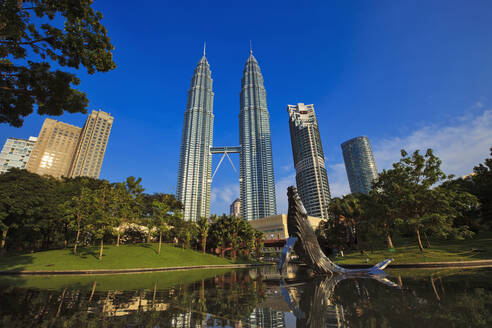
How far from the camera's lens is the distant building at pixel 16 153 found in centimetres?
12500

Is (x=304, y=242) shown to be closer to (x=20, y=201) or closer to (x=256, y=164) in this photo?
(x=20, y=201)

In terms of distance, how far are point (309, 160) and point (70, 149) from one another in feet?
543

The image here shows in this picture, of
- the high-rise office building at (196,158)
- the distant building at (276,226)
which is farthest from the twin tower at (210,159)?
the distant building at (276,226)

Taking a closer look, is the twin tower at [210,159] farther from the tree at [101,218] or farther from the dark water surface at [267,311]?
the dark water surface at [267,311]

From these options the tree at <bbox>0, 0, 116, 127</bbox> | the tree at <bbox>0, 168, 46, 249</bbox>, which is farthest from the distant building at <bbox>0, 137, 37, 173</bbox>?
the tree at <bbox>0, 0, 116, 127</bbox>

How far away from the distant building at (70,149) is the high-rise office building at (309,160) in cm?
14347

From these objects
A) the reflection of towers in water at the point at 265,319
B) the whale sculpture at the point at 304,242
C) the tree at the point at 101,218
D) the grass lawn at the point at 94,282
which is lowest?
the grass lawn at the point at 94,282

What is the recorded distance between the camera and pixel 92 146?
458 ft

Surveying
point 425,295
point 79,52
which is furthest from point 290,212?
point 79,52

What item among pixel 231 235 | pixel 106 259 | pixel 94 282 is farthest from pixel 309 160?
pixel 94 282

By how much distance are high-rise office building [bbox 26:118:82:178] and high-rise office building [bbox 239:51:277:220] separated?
118375 millimetres

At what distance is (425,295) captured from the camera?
8195 millimetres

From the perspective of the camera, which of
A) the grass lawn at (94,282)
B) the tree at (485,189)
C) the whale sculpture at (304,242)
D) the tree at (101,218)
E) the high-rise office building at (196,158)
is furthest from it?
the high-rise office building at (196,158)

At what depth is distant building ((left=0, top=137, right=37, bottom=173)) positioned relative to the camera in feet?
410
